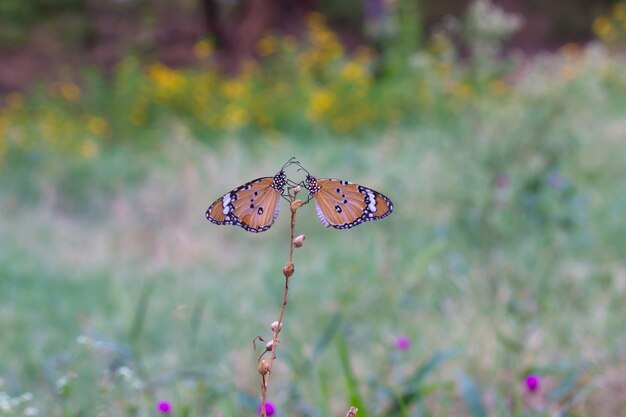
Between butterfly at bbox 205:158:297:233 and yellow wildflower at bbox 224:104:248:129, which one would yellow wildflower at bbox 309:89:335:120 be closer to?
yellow wildflower at bbox 224:104:248:129

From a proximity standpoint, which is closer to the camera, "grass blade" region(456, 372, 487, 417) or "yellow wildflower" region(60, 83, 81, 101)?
"grass blade" region(456, 372, 487, 417)

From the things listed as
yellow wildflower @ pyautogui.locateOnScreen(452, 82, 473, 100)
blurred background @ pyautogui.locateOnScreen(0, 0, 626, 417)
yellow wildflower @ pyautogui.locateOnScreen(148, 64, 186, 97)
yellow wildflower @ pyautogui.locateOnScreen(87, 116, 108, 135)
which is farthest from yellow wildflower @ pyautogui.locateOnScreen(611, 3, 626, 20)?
yellow wildflower @ pyautogui.locateOnScreen(87, 116, 108, 135)

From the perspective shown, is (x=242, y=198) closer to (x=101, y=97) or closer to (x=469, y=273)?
(x=469, y=273)

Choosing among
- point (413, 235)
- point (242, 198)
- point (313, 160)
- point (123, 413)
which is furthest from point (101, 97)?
point (242, 198)

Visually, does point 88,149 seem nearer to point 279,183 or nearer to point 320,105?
point 320,105

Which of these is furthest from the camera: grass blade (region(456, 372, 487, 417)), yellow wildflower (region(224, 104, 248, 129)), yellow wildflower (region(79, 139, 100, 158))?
yellow wildflower (region(224, 104, 248, 129))

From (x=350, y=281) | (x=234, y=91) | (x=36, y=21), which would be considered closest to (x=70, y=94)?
(x=234, y=91)

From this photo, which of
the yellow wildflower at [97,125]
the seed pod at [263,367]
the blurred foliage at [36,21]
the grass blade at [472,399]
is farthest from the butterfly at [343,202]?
the blurred foliage at [36,21]
